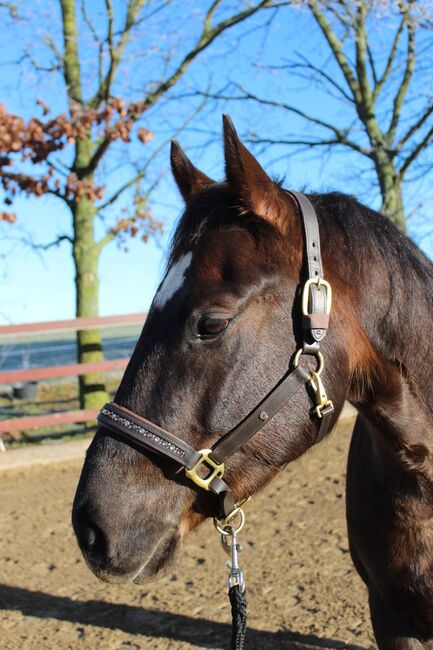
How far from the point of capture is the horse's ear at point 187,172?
7.09 feet

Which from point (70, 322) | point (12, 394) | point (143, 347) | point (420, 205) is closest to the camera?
point (143, 347)

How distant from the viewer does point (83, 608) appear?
12.7 ft

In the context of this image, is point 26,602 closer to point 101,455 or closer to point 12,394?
point 101,455

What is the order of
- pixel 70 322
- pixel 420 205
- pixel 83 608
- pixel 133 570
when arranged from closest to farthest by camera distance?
pixel 133 570, pixel 83 608, pixel 70 322, pixel 420 205

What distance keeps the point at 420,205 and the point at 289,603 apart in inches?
332

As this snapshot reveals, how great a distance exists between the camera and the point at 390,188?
10.2m

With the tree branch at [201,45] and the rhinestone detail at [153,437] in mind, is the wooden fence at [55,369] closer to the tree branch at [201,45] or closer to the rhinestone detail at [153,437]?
the tree branch at [201,45]

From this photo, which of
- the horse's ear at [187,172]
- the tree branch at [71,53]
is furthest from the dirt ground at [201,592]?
the tree branch at [71,53]

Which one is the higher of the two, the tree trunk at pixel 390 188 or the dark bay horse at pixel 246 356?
the tree trunk at pixel 390 188

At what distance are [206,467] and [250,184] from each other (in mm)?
805

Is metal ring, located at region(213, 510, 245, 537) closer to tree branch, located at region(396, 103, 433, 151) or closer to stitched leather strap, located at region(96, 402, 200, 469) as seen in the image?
stitched leather strap, located at region(96, 402, 200, 469)

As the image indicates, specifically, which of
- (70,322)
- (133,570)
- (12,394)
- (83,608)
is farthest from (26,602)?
(12,394)

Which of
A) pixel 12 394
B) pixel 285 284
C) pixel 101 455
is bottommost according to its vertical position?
pixel 12 394

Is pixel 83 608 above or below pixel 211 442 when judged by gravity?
below
